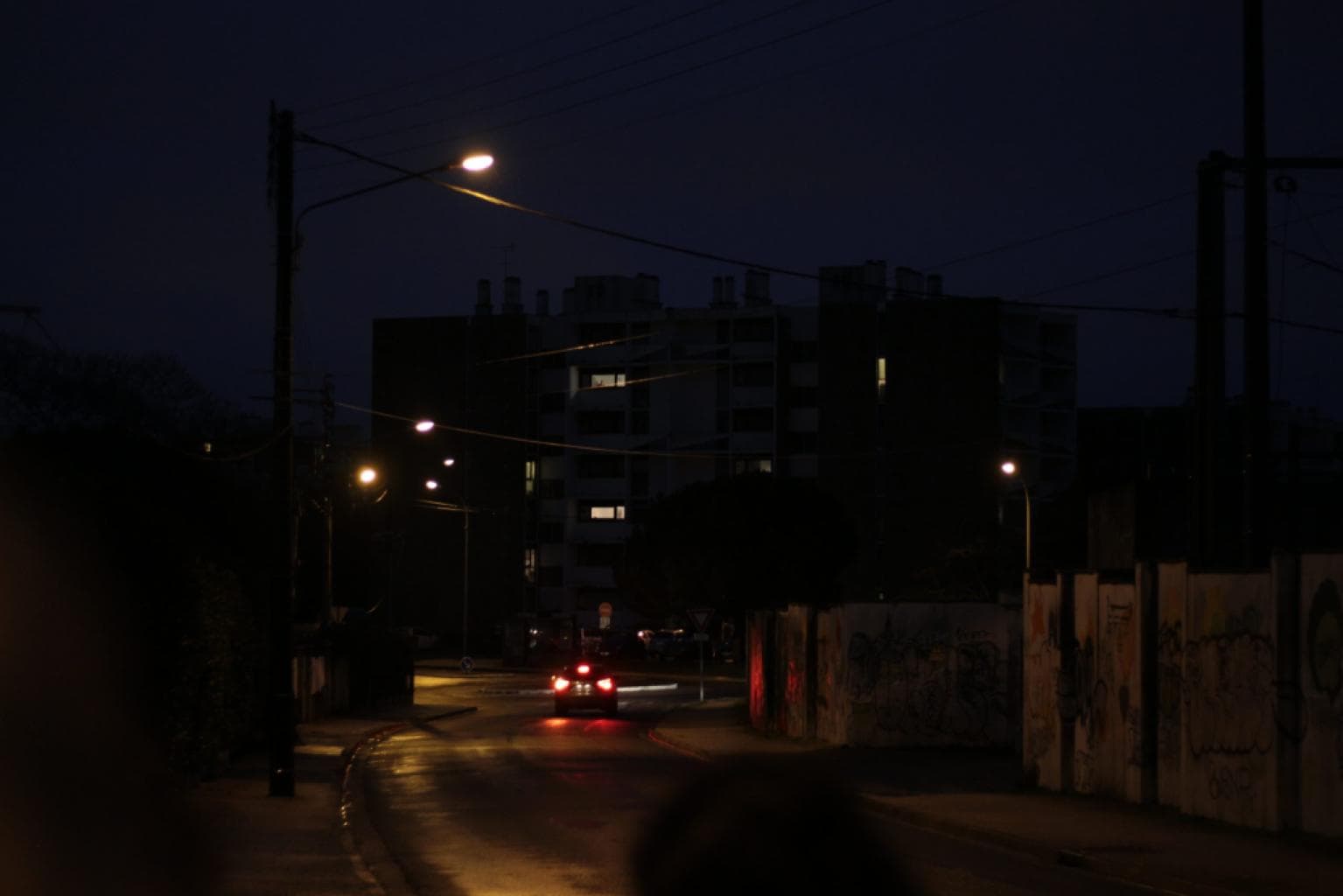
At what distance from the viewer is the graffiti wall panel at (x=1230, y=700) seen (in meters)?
17.8

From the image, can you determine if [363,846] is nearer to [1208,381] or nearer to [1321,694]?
[1321,694]

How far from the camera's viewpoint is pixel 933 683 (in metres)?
30.7

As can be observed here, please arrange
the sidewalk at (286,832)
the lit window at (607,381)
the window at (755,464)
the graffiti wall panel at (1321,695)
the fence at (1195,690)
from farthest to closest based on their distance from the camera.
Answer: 1. the lit window at (607,381)
2. the window at (755,464)
3. the fence at (1195,690)
4. the graffiti wall panel at (1321,695)
5. the sidewalk at (286,832)

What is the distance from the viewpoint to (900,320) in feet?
312

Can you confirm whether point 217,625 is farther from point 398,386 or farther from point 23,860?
point 398,386

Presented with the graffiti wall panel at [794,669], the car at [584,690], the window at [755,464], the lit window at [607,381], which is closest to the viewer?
the graffiti wall panel at [794,669]

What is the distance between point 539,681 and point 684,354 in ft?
113

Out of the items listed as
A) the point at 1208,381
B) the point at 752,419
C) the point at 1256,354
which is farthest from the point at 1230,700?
the point at 752,419

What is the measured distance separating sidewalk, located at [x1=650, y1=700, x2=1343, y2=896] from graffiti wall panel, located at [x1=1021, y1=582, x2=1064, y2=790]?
39cm

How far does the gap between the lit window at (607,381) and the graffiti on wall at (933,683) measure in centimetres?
6939

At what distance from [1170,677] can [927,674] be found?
10786mm

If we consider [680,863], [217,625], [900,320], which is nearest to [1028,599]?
[217,625]

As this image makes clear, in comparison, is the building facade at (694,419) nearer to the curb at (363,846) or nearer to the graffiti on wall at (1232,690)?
the curb at (363,846)

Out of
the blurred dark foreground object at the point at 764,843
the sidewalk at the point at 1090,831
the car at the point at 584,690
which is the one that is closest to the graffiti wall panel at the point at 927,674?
the sidewalk at the point at 1090,831
